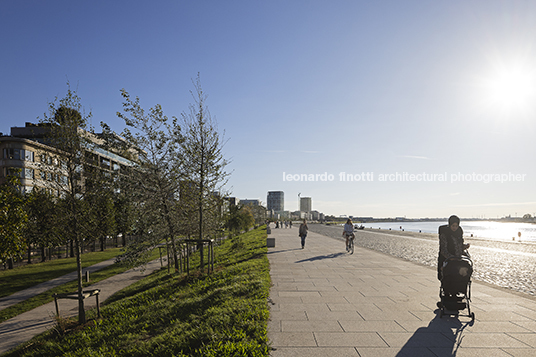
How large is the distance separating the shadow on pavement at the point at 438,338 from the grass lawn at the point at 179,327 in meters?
2.18

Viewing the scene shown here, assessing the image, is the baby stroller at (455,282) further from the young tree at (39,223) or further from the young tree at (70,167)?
the young tree at (39,223)

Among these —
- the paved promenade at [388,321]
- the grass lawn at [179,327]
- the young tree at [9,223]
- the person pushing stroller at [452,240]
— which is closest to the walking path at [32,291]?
the young tree at [9,223]

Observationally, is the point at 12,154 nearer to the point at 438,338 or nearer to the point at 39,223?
the point at 39,223

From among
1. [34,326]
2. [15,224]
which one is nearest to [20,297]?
[15,224]

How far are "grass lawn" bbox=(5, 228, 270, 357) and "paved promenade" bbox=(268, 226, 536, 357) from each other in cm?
44

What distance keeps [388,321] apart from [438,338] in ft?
3.09

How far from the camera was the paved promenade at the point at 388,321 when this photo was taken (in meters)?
4.56

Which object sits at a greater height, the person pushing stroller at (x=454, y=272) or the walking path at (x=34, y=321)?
the person pushing stroller at (x=454, y=272)

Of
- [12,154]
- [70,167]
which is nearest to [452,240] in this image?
[70,167]

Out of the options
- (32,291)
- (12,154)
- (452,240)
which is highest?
(12,154)

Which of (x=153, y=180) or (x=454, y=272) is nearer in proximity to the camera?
(x=454, y=272)

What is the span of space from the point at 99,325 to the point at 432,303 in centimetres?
790

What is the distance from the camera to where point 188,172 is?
12.3 m

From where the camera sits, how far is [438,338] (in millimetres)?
4930
